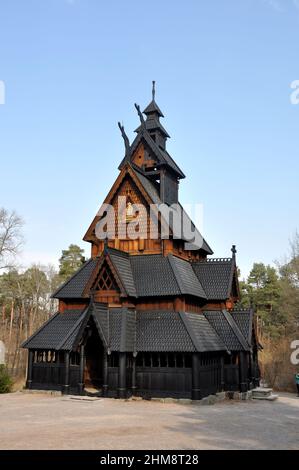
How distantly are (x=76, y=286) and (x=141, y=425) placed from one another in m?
14.5

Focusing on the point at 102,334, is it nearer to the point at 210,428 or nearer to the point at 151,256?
the point at 151,256

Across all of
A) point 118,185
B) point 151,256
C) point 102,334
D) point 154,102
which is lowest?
point 102,334

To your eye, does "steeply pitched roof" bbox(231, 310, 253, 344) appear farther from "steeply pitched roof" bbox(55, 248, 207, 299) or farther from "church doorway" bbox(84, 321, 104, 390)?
"church doorway" bbox(84, 321, 104, 390)

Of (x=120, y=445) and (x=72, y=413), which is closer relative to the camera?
(x=120, y=445)

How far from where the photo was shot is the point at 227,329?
2888 centimetres

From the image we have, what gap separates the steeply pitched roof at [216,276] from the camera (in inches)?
1193

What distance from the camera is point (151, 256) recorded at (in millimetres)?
29547

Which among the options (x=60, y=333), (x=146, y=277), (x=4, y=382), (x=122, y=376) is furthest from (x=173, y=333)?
(x=4, y=382)

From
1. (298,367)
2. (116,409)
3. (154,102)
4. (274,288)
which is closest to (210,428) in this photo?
(116,409)

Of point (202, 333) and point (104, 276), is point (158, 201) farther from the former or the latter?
point (202, 333)

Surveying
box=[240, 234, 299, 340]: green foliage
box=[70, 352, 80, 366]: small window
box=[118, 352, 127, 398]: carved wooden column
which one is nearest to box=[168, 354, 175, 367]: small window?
box=[118, 352, 127, 398]: carved wooden column

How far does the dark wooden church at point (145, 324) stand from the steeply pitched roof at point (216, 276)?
2.7 inches
